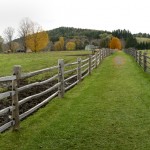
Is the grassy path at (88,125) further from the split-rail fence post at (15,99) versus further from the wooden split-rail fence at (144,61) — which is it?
the wooden split-rail fence at (144,61)

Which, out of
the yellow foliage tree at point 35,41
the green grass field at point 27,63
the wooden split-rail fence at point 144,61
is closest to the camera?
the wooden split-rail fence at point 144,61

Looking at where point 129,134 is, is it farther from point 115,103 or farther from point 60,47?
point 60,47

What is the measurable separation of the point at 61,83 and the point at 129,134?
5.09m

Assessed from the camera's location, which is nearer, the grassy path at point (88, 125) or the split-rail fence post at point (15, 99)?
the grassy path at point (88, 125)

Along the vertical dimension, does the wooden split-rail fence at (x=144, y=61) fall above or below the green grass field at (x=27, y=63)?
above

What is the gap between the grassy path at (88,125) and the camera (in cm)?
672

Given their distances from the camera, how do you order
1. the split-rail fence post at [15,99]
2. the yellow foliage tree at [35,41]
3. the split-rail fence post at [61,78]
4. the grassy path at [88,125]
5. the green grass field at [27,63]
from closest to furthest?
the grassy path at [88,125], the split-rail fence post at [15,99], the split-rail fence post at [61,78], the green grass field at [27,63], the yellow foliage tree at [35,41]

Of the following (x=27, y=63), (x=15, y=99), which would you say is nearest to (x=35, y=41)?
(x=27, y=63)

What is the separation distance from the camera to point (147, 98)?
11617 mm

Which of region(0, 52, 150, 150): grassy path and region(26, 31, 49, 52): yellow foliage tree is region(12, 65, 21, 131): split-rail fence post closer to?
region(0, 52, 150, 150): grassy path

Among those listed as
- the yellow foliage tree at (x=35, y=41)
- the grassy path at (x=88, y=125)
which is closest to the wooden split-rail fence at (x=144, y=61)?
the grassy path at (x=88, y=125)

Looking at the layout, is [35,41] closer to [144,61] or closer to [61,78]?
[144,61]

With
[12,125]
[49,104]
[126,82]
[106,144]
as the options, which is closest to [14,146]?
[12,125]

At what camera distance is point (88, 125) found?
26.6 feet
